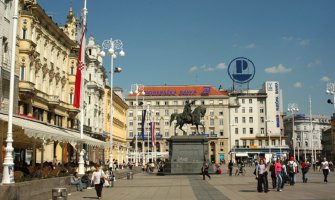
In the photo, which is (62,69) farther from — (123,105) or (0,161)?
(123,105)

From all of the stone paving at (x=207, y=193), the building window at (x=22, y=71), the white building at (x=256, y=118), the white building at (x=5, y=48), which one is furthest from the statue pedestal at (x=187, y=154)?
the white building at (x=256, y=118)

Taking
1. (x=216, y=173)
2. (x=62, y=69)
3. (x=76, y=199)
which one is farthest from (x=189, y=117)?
(x=76, y=199)

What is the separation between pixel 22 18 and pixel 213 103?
98365mm

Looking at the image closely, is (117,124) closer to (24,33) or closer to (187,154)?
(187,154)

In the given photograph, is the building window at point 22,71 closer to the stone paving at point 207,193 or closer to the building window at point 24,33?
the building window at point 24,33

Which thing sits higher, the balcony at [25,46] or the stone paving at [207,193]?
the balcony at [25,46]

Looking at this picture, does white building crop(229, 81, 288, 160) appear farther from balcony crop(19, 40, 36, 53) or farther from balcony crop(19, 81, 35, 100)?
balcony crop(19, 40, 36, 53)

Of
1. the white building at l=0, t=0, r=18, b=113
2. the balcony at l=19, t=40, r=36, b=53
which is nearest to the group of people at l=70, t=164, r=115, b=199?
the white building at l=0, t=0, r=18, b=113

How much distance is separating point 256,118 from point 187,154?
93.3 m

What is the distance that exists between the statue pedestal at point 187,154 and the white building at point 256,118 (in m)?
88.4

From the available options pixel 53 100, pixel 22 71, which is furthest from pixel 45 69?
pixel 22 71

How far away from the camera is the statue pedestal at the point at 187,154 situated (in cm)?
4500

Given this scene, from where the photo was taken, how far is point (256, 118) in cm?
13512

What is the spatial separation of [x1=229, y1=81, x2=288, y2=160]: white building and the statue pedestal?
88357 mm
